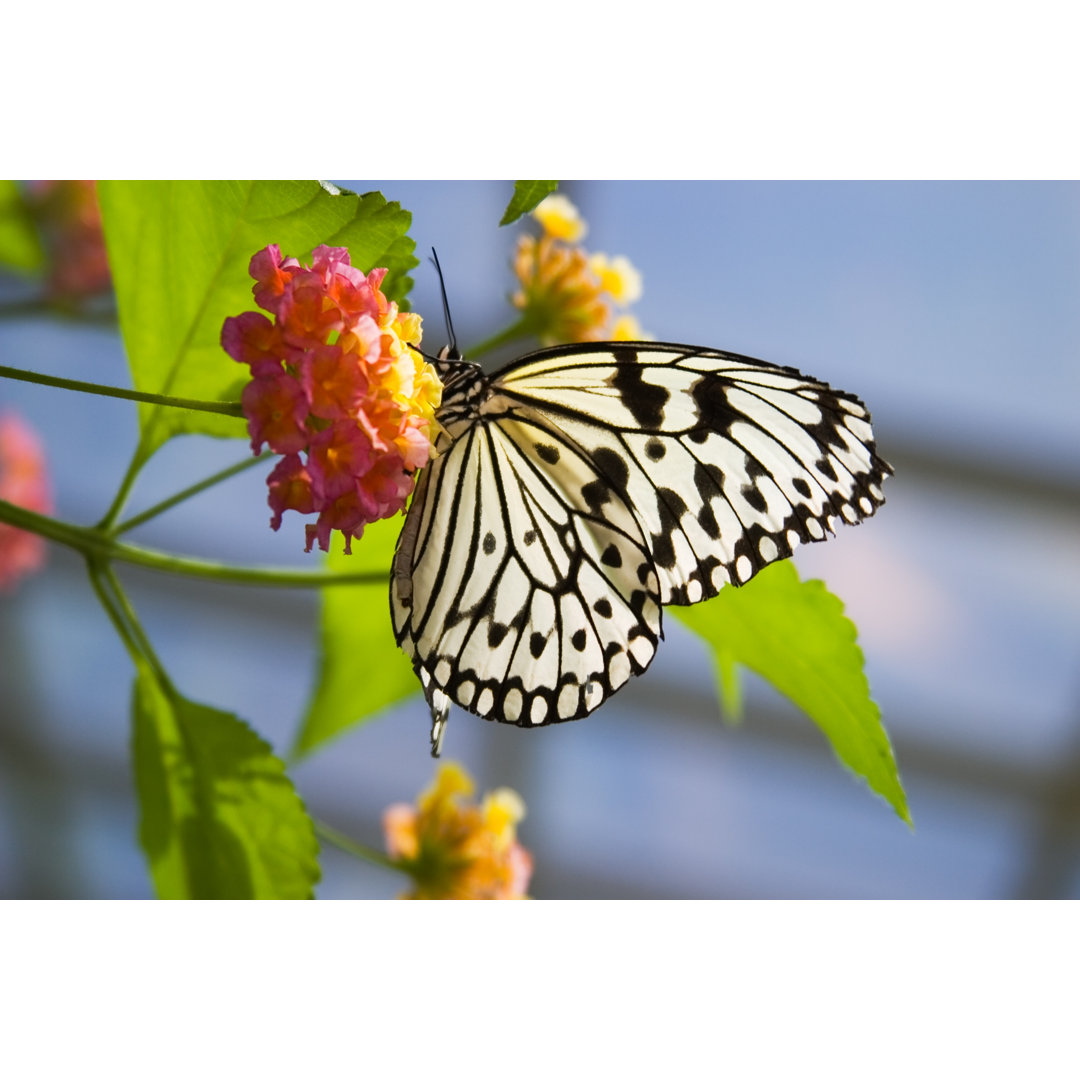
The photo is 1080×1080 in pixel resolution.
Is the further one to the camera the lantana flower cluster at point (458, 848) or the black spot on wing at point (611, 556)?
the lantana flower cluster at point (458, 848)

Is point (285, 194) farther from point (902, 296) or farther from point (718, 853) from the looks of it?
point (718, 853)

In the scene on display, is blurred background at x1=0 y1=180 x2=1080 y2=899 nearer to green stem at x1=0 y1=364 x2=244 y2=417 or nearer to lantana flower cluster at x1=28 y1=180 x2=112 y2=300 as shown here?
lantana flower cluster at x1=28 y1=180 x2=112 y2=300

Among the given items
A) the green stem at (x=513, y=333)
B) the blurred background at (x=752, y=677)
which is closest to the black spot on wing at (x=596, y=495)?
the green stem at (x=513, y=333)

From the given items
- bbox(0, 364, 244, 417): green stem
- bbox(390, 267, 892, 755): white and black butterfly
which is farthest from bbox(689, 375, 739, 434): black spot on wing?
bbox(0, 364, 244, 417): green stem

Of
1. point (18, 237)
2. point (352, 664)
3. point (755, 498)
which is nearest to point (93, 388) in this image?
point (755, 498)

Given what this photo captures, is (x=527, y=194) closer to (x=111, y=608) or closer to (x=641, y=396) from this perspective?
(x=641, y=396)

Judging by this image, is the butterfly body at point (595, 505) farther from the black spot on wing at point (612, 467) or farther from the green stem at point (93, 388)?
the green stem at point (93, 388)
